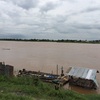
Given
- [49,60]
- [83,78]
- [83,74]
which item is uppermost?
[83,74]

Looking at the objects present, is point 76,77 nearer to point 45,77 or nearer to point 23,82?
point 45,77

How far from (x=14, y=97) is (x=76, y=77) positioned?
14.9 metres

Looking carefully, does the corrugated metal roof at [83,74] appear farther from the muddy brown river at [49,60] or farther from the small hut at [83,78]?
the muddy brown river at [49,60]

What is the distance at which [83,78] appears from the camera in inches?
783

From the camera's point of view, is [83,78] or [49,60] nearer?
[83,78]

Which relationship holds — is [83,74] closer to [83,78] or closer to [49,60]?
[83,78]

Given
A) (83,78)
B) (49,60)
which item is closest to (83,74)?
(83,78)

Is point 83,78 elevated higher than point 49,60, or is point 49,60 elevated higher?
point 83,78

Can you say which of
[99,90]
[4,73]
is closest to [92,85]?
[99,90]

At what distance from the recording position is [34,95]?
Answer: 7211 mm

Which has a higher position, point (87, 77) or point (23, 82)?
point (23, 82)

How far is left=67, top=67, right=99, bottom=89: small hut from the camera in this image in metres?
19.5

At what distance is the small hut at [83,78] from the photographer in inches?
768

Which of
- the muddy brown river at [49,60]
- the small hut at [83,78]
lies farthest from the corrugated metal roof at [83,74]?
the muddy brown river at [49,60]
